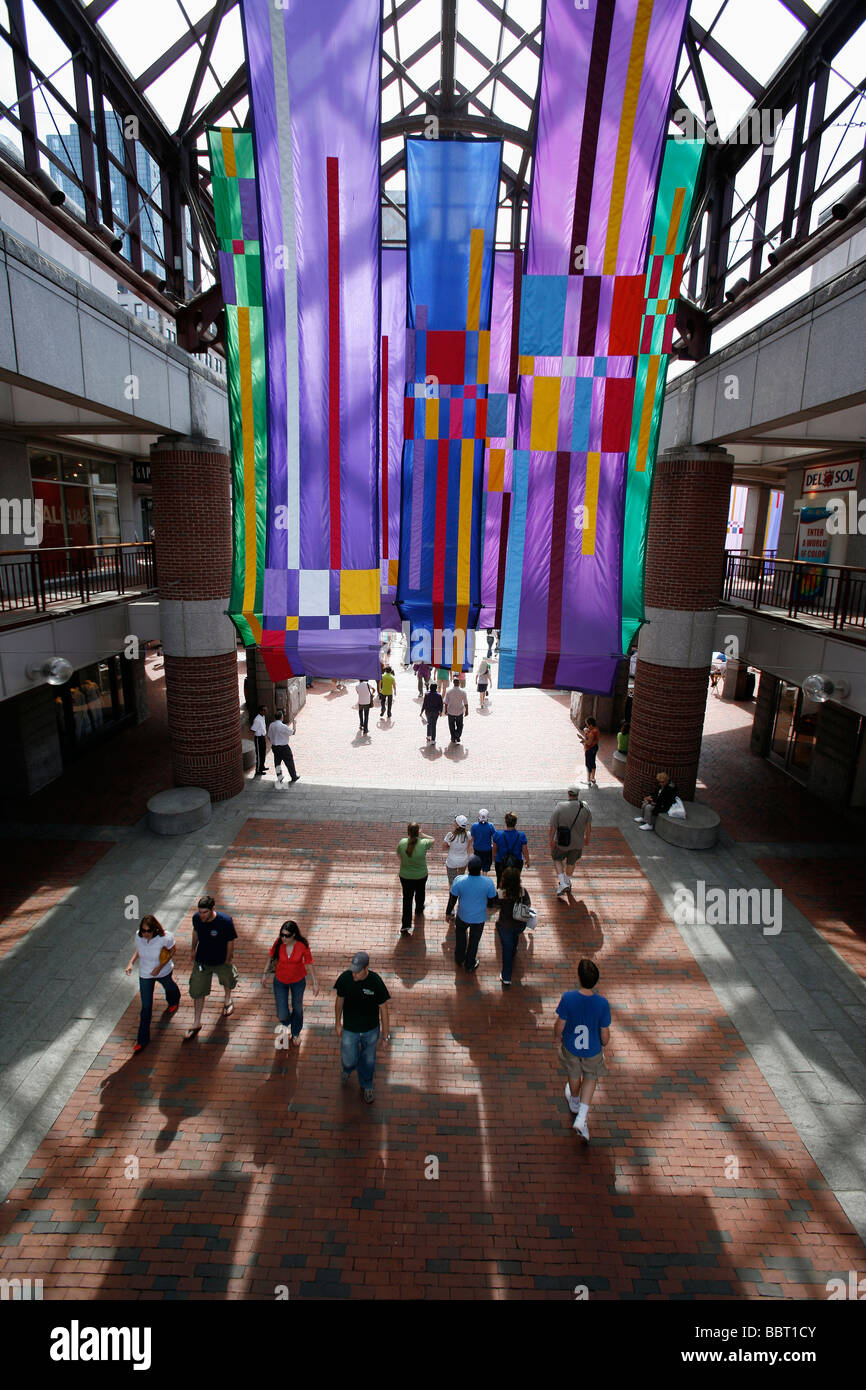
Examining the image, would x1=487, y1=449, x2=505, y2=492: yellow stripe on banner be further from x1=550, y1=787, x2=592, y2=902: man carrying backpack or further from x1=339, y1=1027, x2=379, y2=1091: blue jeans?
x1=339, y1=1027, x2=379, y2=1091: blue jeans

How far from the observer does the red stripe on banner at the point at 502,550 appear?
8.12 metres

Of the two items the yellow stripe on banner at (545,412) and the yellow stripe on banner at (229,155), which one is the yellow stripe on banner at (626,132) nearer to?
the yellow stripe on banner at (545,412)

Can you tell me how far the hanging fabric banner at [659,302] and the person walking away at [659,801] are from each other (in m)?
5.28

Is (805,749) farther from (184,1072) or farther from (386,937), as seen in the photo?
(184,1072)

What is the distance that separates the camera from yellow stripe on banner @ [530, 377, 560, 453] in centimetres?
772

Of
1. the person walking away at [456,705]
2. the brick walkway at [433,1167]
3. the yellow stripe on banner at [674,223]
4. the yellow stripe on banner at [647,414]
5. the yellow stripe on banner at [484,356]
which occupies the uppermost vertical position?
the yellow stripe on banner at [674,223]

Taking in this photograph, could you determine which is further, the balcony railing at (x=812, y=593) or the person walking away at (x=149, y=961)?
the balcony railing at (x=812, y=593)

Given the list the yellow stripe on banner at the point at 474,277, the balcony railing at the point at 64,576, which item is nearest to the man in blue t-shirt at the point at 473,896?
the yellow stripe on banner at the point at 474,277

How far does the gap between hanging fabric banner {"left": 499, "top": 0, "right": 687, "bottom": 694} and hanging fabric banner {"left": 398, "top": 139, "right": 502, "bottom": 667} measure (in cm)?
54

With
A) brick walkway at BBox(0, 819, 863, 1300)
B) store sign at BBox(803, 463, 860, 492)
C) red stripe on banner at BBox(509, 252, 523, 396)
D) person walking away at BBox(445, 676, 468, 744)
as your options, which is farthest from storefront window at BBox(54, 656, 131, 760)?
store sign at BBox(803, 463, 860, 492)

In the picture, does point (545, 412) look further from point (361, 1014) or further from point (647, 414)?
point (361, 1014)

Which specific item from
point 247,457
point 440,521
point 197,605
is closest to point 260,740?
point 197,605
